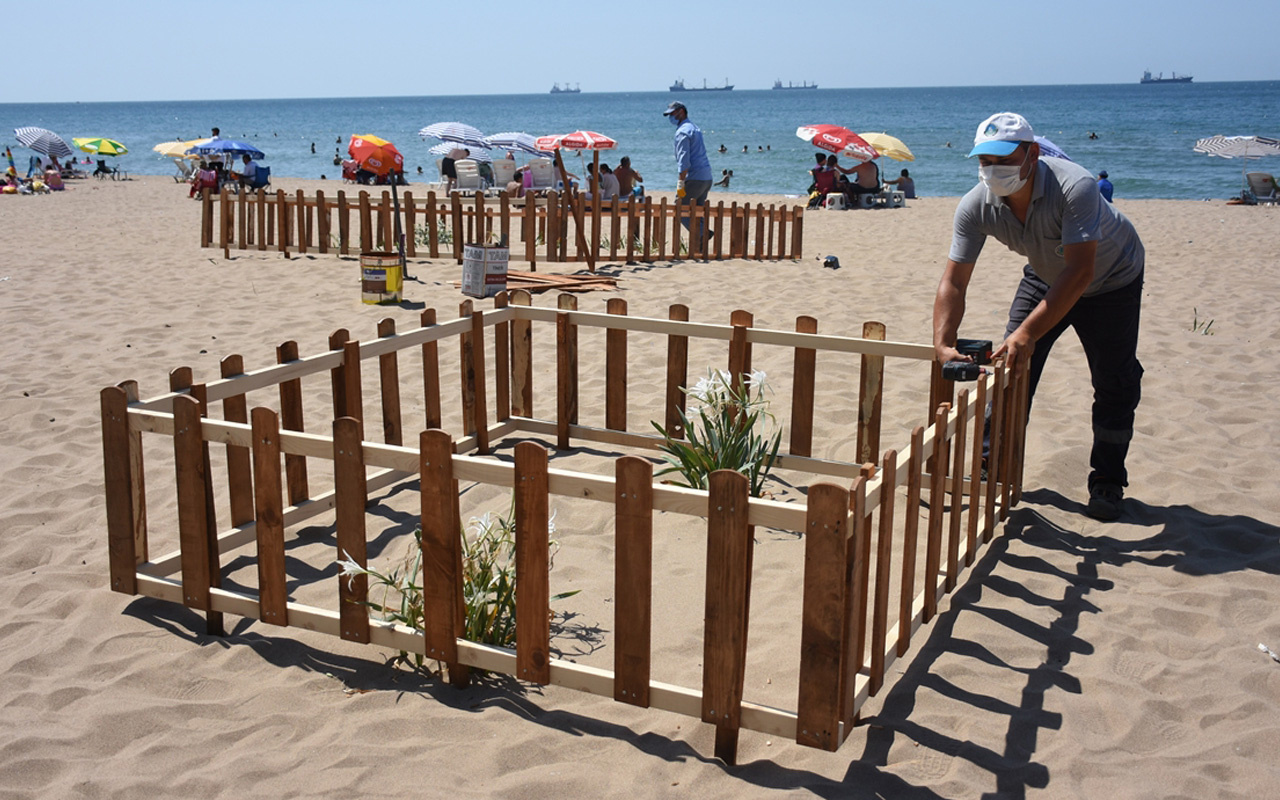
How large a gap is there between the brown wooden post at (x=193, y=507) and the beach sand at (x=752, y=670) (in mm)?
148

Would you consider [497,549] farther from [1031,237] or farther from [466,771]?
[1031,237]

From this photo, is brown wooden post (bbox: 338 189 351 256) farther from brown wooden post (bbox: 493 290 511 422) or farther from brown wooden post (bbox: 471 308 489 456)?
brown wooden post (bbox: 471 308 489 456)

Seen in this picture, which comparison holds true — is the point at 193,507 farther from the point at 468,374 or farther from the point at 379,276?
the point at 379,276

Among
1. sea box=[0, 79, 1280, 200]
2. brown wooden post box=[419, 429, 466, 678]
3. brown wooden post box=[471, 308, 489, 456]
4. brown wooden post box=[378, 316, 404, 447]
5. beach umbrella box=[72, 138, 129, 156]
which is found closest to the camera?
brown wooden post box=[419, 429, 466, 678]

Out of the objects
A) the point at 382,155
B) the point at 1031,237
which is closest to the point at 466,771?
the point at 1031,237

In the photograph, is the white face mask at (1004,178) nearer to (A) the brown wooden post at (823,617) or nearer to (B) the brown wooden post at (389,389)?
(A) the brown wooden post at (823,617)

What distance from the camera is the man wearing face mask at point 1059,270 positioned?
434cm

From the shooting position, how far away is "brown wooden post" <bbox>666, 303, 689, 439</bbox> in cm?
568

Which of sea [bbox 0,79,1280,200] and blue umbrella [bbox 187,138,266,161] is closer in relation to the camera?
blue umbrella [bbox 187,138,266,161]

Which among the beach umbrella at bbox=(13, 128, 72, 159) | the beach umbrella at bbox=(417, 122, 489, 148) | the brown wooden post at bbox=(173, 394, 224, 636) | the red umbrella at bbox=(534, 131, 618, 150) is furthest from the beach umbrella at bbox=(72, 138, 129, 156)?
the brown wooden post at bbox=(173, 394, 224, 636)

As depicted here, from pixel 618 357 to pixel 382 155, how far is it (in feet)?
24.5

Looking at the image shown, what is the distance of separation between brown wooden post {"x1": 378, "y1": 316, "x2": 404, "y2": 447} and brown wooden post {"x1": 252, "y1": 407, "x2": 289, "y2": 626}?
164 cm

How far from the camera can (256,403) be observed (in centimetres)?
664

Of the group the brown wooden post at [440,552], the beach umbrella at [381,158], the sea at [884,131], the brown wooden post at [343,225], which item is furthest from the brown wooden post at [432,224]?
the sea at [884,131]
